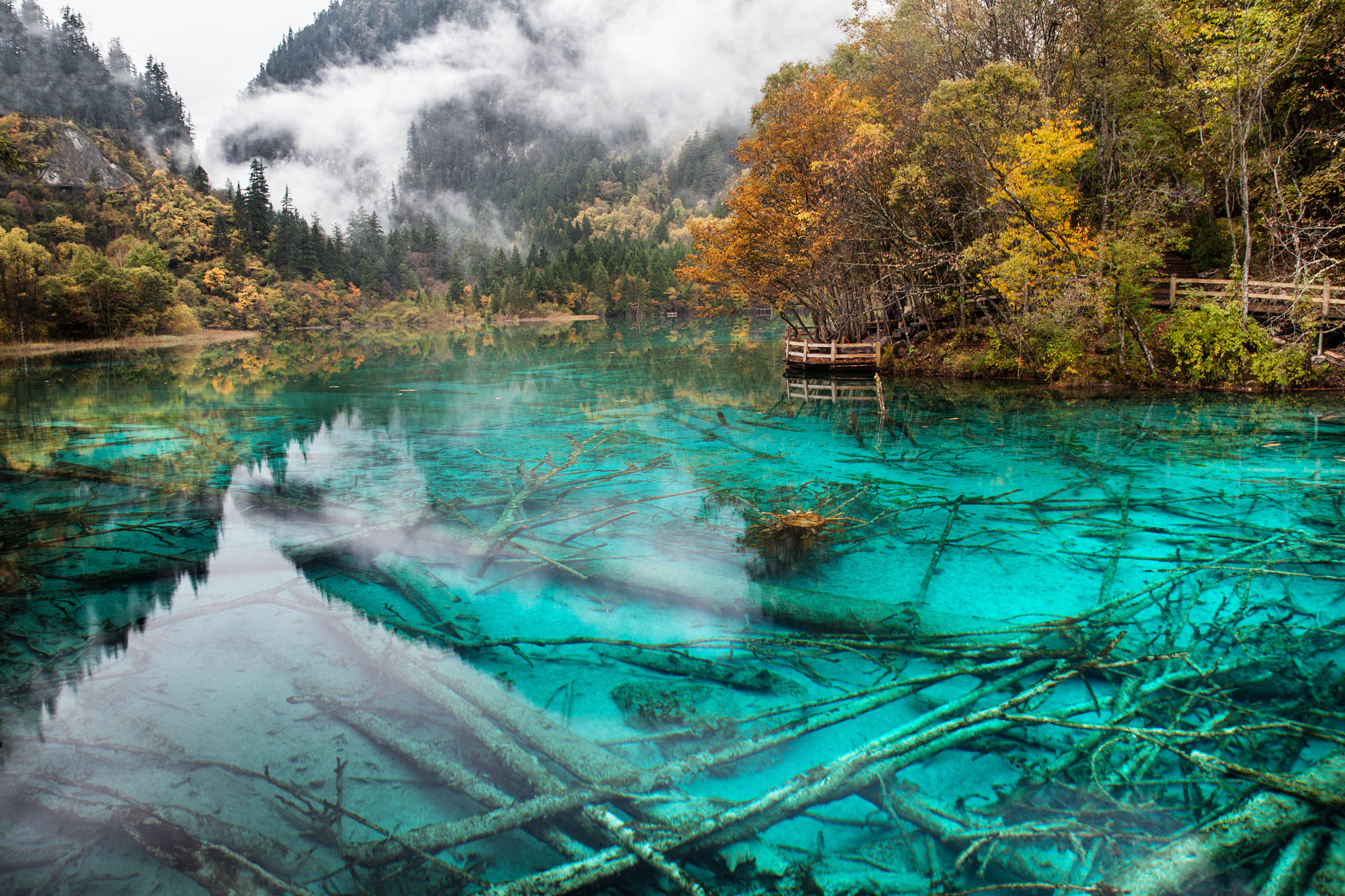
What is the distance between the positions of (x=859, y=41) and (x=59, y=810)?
37.2m

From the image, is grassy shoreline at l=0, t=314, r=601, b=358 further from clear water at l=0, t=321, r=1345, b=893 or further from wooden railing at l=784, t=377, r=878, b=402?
wooden railing at l=784, t=377, r=878, b=402

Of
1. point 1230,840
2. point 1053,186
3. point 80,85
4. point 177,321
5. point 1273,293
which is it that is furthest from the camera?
point 80,85

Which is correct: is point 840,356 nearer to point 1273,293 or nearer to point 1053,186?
point 1053,186

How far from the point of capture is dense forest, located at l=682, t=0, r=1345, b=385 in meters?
19.7

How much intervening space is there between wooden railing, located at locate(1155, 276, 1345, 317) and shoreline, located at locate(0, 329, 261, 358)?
6068cm

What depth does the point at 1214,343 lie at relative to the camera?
19578 mm

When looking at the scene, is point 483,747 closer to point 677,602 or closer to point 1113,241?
point 677,602

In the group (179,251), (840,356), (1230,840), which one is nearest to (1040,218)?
(840,356)

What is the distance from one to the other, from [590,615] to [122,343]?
69501mm

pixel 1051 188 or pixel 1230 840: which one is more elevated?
pixel 1051 188

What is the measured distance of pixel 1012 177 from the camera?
21000 millimetres

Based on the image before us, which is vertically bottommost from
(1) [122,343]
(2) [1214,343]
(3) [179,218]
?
(2) [1214,343]

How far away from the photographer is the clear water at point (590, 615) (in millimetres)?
3746

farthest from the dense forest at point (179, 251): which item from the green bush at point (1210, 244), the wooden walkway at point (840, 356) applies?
the green bush at point (1210, 244)
